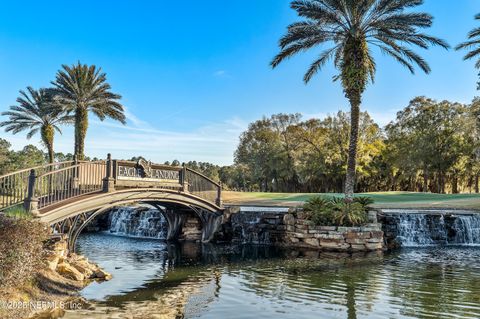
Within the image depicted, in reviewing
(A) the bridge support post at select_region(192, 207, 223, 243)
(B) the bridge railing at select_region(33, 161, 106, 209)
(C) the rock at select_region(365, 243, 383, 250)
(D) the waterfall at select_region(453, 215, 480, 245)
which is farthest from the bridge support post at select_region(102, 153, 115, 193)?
(D) the waterfall at select_region(453, 215, 480, 245)

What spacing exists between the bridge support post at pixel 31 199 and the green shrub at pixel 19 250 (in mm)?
1840

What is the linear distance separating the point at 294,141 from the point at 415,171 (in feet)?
50.2

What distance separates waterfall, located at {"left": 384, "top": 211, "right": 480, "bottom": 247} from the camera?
20859mm

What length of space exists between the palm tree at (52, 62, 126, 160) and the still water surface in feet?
50.9

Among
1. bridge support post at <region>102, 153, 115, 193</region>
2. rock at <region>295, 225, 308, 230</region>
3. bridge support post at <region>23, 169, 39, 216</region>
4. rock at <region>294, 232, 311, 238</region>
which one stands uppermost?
bridge support post at <region>102, 153, 115, 193</region>

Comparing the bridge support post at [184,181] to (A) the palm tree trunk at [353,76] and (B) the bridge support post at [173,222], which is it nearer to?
(B) the bridge support post at [173,222]

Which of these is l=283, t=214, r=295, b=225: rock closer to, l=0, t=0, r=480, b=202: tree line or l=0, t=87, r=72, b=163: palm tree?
l=0, t=0, r=480, b=202: tree line

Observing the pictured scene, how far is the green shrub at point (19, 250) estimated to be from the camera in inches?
329

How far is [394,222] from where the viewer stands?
21.2 metres

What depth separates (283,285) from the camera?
1172 cm

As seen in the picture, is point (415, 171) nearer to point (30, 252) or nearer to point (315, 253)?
point (315, 253)

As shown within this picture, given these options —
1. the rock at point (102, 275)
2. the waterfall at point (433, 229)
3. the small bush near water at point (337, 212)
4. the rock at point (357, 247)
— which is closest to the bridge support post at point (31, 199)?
the rock at point (102, 275)

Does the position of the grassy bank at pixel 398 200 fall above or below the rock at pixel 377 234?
above

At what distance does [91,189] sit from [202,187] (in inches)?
290
